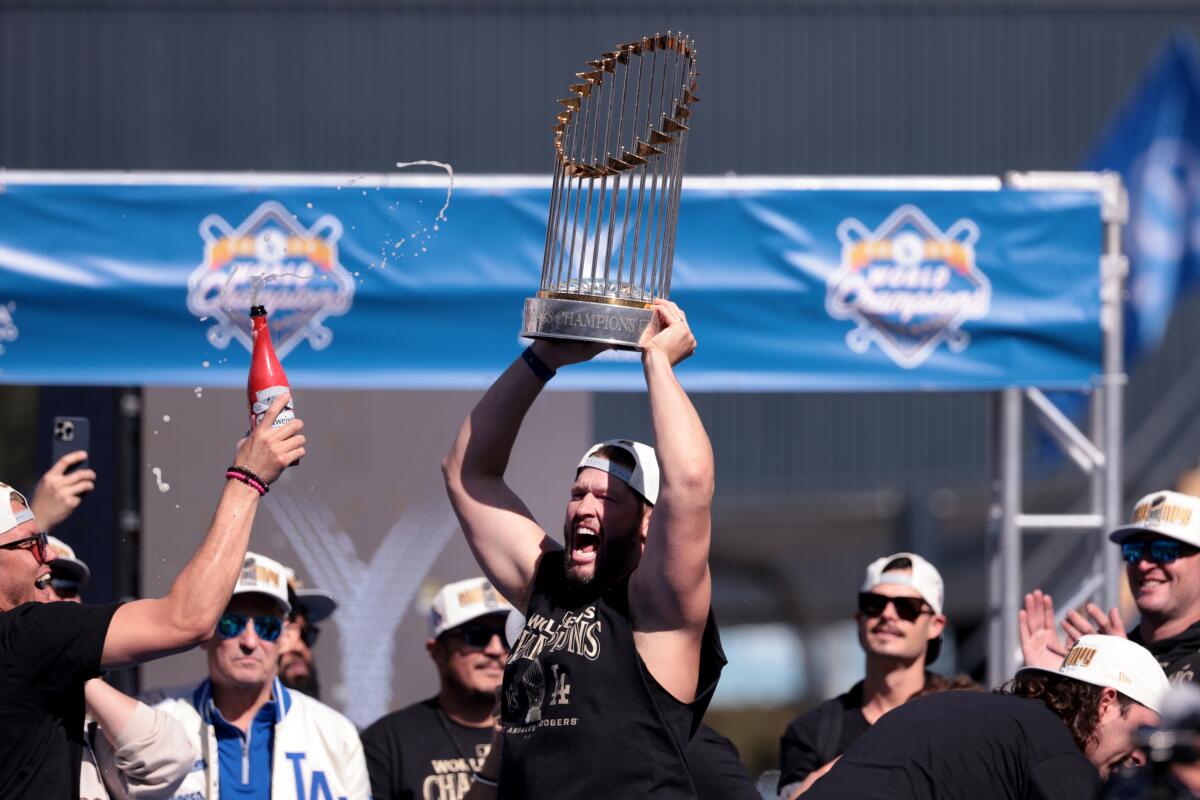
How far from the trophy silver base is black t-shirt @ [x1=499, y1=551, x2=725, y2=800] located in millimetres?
552

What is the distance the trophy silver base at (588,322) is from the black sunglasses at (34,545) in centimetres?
115

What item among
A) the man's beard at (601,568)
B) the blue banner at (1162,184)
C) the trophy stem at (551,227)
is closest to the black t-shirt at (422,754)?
the man's beard at (601,568)

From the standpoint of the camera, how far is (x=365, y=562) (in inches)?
264

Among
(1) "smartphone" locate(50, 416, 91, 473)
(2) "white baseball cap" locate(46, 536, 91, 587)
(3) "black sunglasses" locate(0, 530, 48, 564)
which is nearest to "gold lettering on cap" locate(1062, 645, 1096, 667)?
(3) "black sunglasses" locate(0, 530, 48, 564)

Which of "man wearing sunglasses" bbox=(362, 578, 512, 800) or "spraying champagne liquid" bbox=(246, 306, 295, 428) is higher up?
"spraying champagne liquid" bbox=(246, 306, 295, 428)

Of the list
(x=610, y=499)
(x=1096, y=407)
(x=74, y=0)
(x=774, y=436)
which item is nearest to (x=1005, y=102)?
(x=774, y=436)

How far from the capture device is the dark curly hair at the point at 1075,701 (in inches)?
132

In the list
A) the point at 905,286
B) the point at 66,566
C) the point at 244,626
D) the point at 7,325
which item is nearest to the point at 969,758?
the point at 244,626

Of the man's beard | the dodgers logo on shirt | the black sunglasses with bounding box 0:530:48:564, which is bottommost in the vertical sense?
the man's beard

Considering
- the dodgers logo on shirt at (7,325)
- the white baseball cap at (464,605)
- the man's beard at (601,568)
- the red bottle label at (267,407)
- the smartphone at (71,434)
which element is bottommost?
the white baseball cap at (464,605)

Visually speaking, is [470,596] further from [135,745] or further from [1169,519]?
[1169,519]

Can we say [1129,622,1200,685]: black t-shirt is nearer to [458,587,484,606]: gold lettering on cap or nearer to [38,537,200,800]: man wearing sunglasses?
[458,587,484,606]: gold lettering on cap

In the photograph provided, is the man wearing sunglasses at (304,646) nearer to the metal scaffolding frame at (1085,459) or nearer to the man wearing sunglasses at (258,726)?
the man wearing sunglasses at (258,726)

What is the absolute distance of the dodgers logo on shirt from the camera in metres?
5.61
